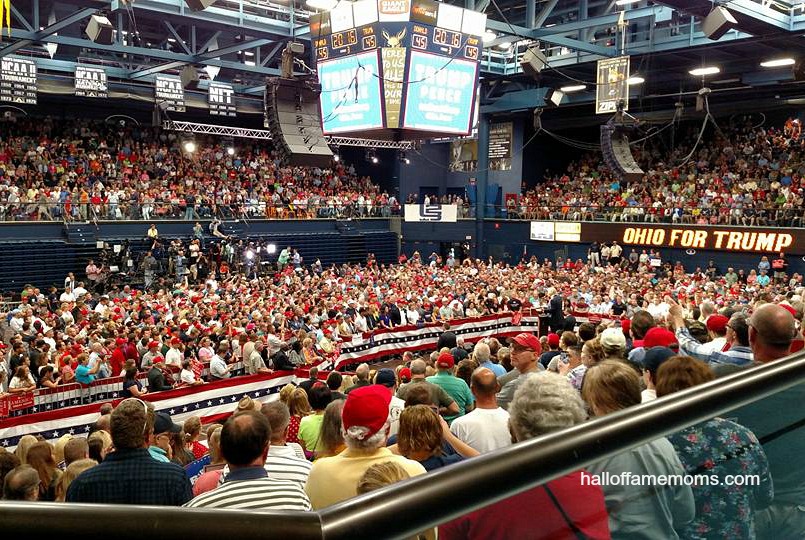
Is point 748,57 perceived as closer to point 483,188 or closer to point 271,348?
point 483,188

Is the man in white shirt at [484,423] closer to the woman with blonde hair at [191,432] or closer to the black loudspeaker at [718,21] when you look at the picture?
the woman with blonde hair at [191,432]

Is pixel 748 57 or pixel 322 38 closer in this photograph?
pixel 322 38

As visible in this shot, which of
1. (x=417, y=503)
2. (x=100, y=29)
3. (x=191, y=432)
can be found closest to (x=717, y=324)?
(x=191, y=432)

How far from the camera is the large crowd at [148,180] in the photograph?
88.4 ft

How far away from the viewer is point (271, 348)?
574 inches

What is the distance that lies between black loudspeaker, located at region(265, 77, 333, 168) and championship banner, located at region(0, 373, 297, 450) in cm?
585

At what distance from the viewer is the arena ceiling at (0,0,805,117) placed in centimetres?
2223

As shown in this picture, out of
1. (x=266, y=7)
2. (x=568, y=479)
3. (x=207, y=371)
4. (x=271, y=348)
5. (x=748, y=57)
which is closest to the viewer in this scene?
(x=568, y=479)

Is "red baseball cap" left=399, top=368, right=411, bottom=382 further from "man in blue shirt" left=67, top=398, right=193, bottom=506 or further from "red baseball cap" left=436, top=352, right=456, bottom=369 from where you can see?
"man in blue shirt" left=67, top=398, right=193, bottom=506

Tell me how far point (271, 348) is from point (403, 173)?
28.0 m

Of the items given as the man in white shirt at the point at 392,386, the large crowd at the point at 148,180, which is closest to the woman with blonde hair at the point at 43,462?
the man in white shirt at the point at 392,386

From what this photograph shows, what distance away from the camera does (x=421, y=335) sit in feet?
62.3

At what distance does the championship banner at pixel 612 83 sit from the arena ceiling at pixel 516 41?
1.27 m

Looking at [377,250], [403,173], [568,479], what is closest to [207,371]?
[568,479]
